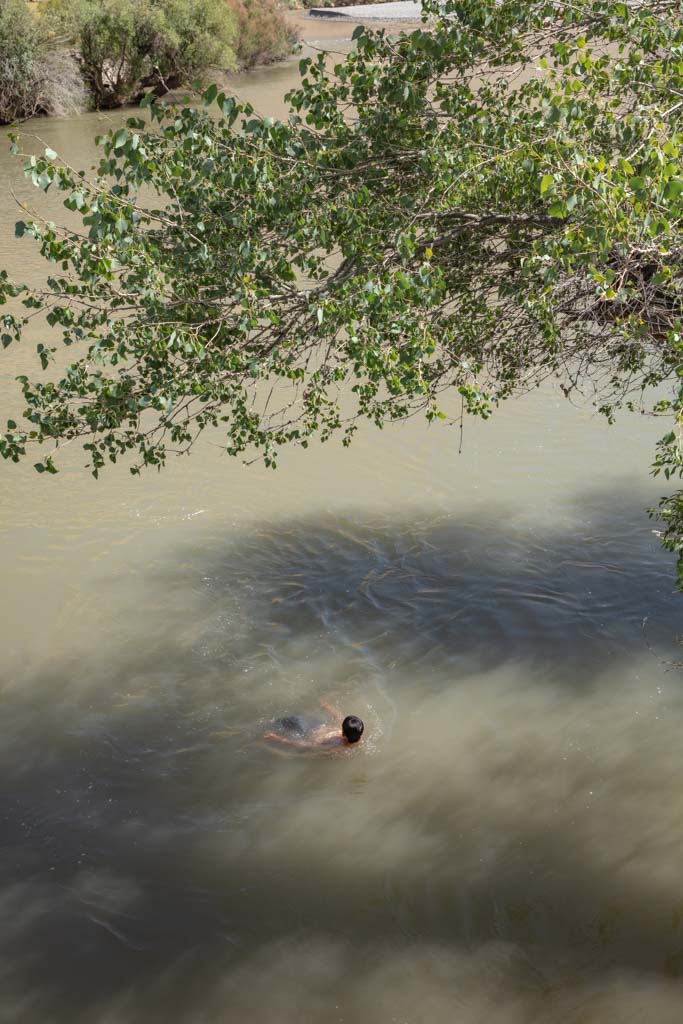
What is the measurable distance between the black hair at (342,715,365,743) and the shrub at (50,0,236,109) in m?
32.3

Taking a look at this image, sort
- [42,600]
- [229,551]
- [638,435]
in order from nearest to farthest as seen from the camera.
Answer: [42,600]
[229,551]
[638,435]

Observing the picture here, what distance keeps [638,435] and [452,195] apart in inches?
390

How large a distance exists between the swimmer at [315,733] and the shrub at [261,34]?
39.8 meters

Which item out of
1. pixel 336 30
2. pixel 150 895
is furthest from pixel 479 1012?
pixel 336 30

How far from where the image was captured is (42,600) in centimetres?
1236

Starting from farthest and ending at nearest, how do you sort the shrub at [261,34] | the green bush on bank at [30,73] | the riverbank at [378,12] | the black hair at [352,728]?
the riverbank at [378,12] → the shrub at [261,34] → the green bush on bank at [30,73] → the black hair at [352,728]

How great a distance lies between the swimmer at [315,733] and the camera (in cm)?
959

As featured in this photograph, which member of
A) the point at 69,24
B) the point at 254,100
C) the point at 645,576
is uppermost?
the point at 69,24

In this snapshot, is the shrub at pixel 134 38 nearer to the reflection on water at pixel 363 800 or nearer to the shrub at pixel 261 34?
the shrub at pixel 261 34

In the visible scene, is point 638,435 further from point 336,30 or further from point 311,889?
point 336,30

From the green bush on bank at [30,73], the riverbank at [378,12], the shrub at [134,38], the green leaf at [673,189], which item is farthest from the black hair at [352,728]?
the riverbank at [378,12]

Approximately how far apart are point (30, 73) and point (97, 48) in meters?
2.84

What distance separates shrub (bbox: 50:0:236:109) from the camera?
126 feet

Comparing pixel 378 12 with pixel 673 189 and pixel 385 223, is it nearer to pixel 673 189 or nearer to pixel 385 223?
pixel 385 223
